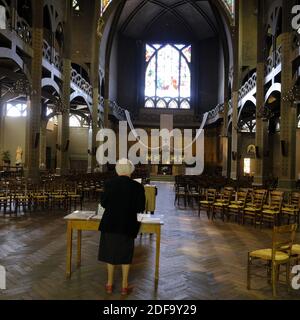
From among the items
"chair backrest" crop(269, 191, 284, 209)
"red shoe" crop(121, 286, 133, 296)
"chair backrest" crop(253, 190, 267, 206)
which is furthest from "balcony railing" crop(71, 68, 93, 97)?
"red shoe" crop(121, 286, 133, 296)

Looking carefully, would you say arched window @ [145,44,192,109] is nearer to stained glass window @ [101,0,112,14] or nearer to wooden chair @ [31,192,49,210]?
stained glass window @ [101,0,112,14]

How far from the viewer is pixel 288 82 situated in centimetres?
1351

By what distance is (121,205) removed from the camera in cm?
385

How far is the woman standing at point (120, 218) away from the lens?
12.6 feet

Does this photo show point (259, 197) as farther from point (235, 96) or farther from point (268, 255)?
point (235, 96)

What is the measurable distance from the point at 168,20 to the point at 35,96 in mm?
24197

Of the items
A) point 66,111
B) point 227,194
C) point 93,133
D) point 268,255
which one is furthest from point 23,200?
point 93,133

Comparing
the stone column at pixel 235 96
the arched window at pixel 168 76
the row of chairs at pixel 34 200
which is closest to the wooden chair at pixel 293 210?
the row of chairs at pixel 34 200

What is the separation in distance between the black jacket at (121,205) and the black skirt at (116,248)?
8 cm

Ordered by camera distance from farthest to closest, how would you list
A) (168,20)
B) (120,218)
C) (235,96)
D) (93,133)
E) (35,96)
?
1. (168,20)
2. (93,133)
3. (235,96)
4. (35,96)
5. (120,218)

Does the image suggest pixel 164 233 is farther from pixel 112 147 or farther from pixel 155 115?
pixel 155 115

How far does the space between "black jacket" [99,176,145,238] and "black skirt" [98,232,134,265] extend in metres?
0.08
